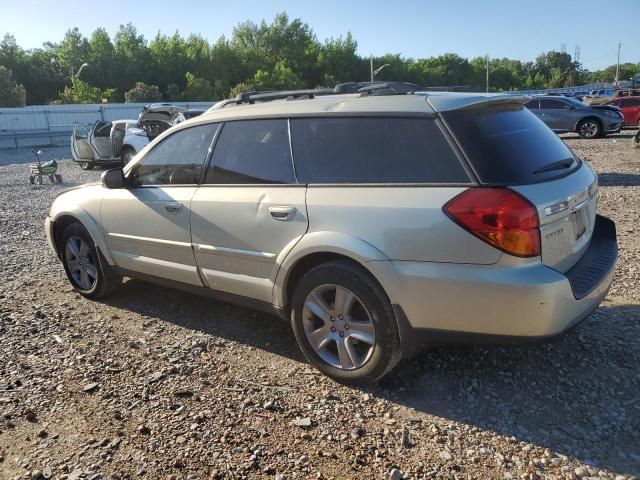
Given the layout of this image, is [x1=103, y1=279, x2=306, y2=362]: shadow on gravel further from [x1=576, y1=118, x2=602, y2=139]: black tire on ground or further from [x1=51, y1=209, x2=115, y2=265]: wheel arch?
[x1=576, y1=118, x2=602, y2=139]: black tire on ground

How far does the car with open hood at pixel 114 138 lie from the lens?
16.0 m

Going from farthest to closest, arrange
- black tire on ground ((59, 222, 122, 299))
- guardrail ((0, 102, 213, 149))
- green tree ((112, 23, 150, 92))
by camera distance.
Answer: green tree ((112, 23, 150, 92))
guardrail ((0, 102, 213, 149))
black tire on ground ((59, 222, 122, 299))

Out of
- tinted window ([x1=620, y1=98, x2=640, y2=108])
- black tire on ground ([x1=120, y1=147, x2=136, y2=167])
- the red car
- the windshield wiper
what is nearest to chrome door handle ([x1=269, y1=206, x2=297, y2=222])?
the windshield wiper

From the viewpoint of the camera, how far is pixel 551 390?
3197mm

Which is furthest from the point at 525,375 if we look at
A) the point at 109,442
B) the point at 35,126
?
the point at 35,126

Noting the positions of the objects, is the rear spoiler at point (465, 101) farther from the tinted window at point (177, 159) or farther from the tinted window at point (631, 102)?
the tinted window at point (631, 102)

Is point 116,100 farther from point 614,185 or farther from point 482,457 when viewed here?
point 482,457

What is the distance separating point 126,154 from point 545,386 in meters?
15.2

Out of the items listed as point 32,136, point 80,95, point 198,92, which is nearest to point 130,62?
point 198,92

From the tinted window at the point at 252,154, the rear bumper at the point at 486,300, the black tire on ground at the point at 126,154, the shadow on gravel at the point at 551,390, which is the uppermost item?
the tinted window at the point at 252,154

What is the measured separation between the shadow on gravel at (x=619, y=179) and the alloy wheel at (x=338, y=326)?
8687mm

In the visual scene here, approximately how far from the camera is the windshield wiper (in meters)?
3.02

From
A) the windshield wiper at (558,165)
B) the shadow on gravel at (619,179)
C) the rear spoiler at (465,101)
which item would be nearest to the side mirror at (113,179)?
the rear spoiler at (465,101)

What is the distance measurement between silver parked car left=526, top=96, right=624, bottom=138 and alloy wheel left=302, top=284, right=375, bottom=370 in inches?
726
